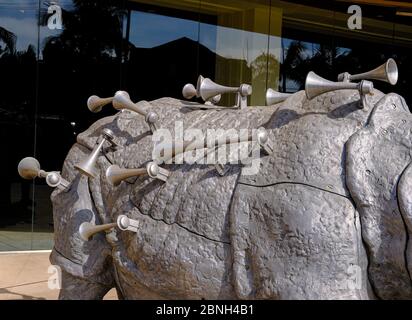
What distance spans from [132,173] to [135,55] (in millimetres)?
5561

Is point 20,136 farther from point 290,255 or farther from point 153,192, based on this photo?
point 290,255

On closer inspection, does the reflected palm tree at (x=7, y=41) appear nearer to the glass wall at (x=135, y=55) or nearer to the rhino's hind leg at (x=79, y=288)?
the glass wall at (x=135, y=55)

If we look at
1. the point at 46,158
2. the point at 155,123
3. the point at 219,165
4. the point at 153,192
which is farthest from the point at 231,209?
the point at 46,158

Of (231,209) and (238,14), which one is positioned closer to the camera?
(231,209)

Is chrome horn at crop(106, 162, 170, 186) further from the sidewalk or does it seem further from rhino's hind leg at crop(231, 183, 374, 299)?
the sidewalk

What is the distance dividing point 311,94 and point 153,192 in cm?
68

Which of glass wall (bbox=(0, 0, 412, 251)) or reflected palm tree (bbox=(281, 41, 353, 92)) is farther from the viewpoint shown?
reflected palm tree (bbox=(281, 41, 353, 92))

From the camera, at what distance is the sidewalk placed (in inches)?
180

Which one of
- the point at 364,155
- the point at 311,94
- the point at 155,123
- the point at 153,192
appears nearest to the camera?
the point at 364,155

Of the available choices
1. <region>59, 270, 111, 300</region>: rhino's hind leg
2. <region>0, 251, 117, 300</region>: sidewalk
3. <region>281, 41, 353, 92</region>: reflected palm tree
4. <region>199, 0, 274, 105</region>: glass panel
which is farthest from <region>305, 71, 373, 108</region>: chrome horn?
<region>281, 41, 353, 92</region>: reflected palm tree

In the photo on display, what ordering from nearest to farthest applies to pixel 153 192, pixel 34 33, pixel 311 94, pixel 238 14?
pixel 311 94 → pixel 153 192 → pixel 34 33 → pixel 238 14

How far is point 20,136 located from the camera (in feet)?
23.8

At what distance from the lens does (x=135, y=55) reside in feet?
24.8

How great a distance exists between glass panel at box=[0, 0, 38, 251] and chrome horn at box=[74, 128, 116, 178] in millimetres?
5047
